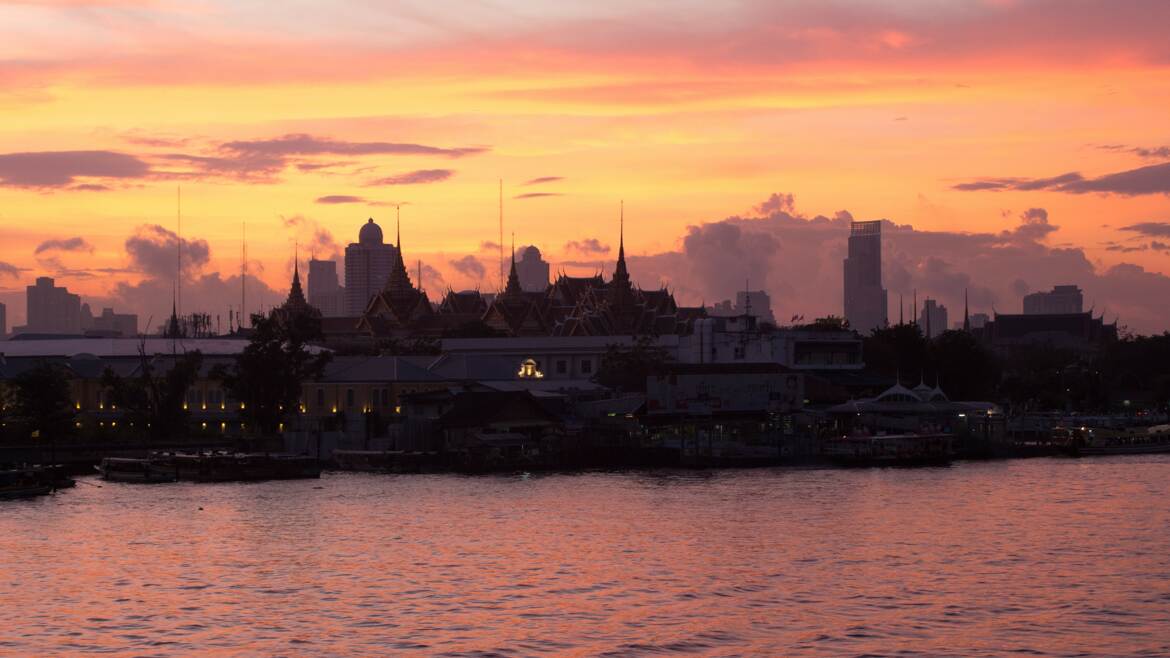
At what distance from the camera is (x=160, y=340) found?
5433 inches

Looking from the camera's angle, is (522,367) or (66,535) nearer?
(66,535)

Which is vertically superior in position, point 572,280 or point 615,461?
point 572,280

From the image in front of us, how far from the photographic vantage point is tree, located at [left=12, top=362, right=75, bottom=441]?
8875cm

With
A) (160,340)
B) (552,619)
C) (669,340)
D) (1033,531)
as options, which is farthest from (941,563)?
(160,340)

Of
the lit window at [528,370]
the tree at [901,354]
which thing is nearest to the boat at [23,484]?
the lit window at [528,370]

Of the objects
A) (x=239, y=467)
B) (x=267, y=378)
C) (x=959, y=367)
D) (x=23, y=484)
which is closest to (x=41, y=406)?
(x=267, y=378)

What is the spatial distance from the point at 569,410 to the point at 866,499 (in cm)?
3308

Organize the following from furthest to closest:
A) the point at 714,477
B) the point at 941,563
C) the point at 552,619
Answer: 1. the point at 714,477
2. the point at 941,563
3. the point at 552,619

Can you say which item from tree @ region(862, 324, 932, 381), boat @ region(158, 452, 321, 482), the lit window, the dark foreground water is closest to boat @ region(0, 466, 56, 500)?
the dark foreground water

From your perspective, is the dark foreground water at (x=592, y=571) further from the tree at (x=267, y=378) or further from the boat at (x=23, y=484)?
the tree at (x=267, y=378)

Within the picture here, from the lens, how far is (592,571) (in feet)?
151

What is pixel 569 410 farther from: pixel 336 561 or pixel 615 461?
pixel 336 561

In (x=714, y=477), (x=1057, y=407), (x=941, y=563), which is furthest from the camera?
(x=1057, y=407)

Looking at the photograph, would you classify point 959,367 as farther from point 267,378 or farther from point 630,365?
point 267,378
